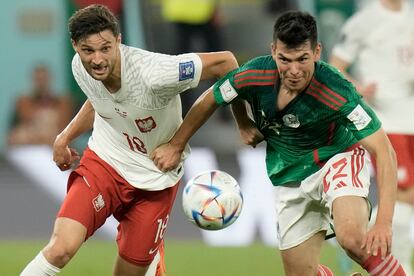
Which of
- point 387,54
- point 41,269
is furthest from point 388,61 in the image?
point 41,269

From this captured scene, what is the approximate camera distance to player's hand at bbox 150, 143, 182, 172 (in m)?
6.61

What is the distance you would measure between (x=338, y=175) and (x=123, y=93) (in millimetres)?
1219

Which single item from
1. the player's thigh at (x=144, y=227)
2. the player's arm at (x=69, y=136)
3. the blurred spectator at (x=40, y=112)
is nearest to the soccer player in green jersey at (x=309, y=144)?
the player's thigh at (x=144, y=227)

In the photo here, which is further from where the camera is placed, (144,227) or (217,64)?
(144,227)

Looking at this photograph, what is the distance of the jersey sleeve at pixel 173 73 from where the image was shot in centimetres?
636

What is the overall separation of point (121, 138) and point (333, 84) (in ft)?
4.19

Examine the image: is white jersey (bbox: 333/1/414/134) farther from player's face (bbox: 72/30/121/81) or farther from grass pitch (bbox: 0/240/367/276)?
player's face (bbox: 72/30/121/81)

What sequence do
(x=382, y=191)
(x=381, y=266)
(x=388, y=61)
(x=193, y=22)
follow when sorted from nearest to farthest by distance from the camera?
(x=382, y=191) < (x=381, y=266) < (x=388, y=61) < (x=193, y=22)

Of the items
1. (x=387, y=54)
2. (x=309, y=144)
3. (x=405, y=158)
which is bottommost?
(x=405, y=158)

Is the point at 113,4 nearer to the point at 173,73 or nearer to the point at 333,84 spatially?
the point at 173,73

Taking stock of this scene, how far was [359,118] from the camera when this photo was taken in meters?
6.09

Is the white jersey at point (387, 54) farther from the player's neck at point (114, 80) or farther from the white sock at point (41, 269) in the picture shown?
the white sock at point (41, 269)

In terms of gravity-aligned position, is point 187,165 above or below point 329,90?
below

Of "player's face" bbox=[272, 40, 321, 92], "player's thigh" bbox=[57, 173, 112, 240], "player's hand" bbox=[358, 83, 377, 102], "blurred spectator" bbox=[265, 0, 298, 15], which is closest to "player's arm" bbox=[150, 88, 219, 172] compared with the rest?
"player's thigh" bbox=[57, 173, 112, 240]
